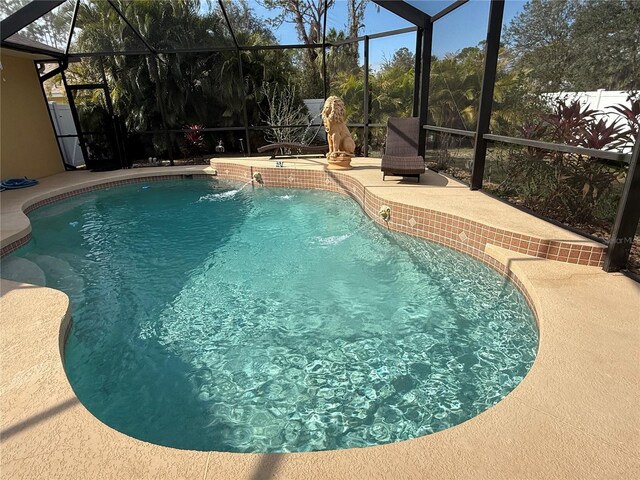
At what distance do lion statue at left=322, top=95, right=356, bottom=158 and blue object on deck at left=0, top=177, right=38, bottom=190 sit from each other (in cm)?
659

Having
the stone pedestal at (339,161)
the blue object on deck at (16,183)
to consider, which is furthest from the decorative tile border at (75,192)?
the stone pedestal at (339,161)

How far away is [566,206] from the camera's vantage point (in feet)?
14.9

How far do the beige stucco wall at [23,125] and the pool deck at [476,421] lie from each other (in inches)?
273

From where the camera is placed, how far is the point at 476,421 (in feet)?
5.57

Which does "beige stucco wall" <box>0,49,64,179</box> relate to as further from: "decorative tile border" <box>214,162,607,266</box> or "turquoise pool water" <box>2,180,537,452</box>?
"decorative tile border" <box>214,162,607,266</box>

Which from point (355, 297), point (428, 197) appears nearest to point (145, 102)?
point (428, 197)

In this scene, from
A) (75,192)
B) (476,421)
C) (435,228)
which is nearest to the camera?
(476,421)

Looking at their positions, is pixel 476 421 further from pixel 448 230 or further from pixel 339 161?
pixel 339 161

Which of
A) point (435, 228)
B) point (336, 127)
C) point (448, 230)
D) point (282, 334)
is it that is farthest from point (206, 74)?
point (282, 334)

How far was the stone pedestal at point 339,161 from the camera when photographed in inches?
299

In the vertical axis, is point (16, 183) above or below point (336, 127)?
below

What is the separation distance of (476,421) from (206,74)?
12.1 meters

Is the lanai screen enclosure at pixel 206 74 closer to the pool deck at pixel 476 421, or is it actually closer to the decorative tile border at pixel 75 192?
the decorative tile border at pixel 75 192

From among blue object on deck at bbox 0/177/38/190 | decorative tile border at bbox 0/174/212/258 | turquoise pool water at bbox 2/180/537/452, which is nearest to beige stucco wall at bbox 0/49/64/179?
blue object on deck at bbox 0/177/38/190
